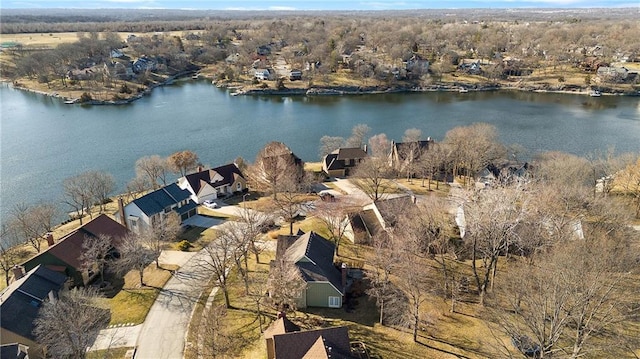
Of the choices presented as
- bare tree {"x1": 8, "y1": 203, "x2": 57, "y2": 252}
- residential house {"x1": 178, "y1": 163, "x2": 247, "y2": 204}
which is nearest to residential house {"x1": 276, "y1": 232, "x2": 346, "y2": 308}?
residential house {"x1": 178, "y1": 163, "x2": 247, "y2": 204}

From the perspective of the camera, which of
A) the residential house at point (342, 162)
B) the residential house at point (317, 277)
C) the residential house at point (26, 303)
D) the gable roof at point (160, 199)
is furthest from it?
the residential house at point (342, 162)

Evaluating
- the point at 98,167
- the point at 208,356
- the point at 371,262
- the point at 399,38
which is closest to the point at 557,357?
the point at 371,262

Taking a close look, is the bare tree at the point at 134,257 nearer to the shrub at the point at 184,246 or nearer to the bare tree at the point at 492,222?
the shrub at the point at 184,246

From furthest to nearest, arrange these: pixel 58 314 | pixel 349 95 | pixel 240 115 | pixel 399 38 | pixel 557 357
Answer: pixel 399 38, pixel 349 95, pixel 240 115, pixel 58 314, pixel 557 357

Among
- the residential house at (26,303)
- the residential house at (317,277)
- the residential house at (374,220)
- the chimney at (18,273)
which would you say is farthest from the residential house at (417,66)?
the chimney at (18,273)

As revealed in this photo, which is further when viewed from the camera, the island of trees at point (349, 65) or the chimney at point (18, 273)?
the island of trees at point (349, 65)

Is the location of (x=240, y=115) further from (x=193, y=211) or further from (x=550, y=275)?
(x=550, y=275)
